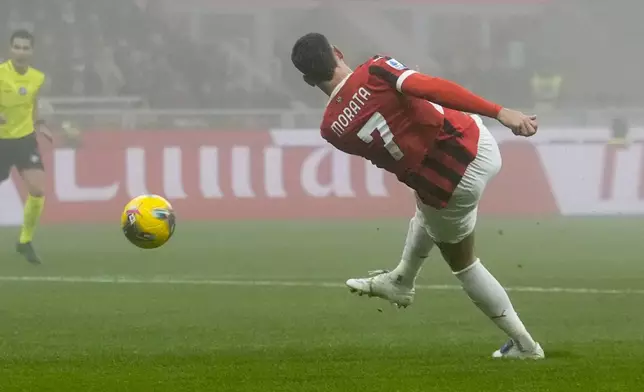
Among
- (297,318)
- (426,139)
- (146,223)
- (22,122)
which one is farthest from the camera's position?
(22,122)

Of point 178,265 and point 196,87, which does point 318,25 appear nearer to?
point 196,87

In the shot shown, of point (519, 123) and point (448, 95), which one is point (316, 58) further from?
point (519, 123)

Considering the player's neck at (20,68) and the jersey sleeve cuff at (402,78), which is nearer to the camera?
the jersey sleeve cuff at (402,78)

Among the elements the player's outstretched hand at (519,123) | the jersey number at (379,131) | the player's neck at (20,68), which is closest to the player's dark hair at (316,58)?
the jersey number at (379,131)

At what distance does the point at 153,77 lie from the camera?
795 inches

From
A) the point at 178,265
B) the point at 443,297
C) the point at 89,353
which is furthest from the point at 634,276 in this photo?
the point at 89,353

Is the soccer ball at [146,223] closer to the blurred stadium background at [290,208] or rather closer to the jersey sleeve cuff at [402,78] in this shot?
the blurred stadium background at [290,208]

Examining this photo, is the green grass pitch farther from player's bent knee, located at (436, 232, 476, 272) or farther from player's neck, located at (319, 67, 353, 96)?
player's neck, located at (319, 67, 353, 96)

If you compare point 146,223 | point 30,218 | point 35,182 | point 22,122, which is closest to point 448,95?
point 146,223

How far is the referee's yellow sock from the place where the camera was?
12297 millimetres

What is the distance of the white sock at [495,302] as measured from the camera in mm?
6145

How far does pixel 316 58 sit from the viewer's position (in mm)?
5906

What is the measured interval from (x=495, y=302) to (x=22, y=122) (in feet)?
25.8

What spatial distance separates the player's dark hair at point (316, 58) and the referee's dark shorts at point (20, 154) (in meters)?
7.11
